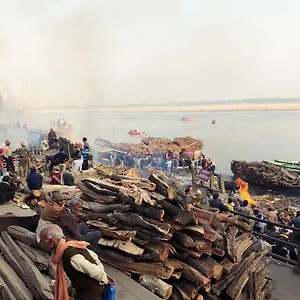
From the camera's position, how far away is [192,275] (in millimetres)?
4758

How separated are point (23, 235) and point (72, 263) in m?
2.37

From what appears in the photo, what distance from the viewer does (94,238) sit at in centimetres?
538

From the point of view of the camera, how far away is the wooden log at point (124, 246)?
491 cm

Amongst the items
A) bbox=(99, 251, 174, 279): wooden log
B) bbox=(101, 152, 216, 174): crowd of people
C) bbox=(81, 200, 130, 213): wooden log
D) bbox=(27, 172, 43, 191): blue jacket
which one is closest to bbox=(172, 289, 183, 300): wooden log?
bbox=(99, 251, 174, 279): wooden log

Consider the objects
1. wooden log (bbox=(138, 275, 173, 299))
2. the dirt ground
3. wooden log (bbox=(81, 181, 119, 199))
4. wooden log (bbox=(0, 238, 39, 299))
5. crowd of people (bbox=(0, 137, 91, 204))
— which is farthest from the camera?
crowd of people (bbox=(0, 137, 91, 204))

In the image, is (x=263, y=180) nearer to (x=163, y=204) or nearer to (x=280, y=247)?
(x=280, y=247)

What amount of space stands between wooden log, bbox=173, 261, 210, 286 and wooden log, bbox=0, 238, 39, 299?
6.25 feet

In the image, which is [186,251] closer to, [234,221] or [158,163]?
[234,221]

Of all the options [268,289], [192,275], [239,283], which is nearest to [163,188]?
[192,275]

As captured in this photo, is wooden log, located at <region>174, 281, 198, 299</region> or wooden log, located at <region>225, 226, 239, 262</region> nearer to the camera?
wooden log, located at <region>174, 281, 198, 299</region>

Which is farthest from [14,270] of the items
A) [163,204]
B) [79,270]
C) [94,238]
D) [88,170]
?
[88,170]

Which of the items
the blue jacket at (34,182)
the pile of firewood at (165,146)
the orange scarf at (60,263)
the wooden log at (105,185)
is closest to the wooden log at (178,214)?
the wooden log at (105,185)

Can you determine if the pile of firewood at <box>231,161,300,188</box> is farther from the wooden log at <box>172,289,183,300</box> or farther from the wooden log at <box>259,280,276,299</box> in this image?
the wooden log at <box>172,289,183,300</box>

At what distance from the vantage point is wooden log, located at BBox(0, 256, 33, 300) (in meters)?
3.93
